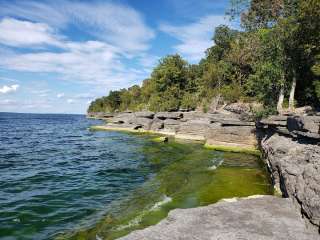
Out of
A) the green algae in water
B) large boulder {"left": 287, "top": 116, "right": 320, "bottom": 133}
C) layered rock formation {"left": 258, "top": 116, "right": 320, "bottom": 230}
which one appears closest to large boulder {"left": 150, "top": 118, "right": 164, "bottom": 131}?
the green algae in water

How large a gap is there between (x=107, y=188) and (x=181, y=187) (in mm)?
5389

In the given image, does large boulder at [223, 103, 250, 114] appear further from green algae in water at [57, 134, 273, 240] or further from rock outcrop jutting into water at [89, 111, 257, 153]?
green algae in water at [57, 134, 273, 240]

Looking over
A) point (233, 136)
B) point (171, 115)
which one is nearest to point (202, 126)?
point (233, 136)

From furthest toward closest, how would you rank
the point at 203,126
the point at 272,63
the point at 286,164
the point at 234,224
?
the point at 203,126 → the point at 272,63 → the point at 286,164 → the point at 234,224

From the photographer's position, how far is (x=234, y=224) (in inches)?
444

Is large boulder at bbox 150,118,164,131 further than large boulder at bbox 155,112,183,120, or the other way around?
large boulder at bbox 150,118,164,131

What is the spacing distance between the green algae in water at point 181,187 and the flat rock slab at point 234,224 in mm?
3168

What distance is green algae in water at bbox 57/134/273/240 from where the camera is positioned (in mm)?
14867

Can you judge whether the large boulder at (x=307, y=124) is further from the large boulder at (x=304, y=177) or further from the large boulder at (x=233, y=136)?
the large boulder at (x=233, y=136)

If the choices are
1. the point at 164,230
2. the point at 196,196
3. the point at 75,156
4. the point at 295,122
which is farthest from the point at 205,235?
the point at 75,156

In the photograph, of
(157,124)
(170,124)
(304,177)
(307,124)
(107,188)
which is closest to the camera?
(304,177)

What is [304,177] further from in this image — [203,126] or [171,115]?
[171,115]

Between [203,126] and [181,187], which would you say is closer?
[181,187]

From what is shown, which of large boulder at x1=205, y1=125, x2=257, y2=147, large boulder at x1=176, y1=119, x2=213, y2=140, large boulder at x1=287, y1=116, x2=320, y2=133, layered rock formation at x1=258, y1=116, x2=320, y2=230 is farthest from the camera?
large boulder at x1=176, y1=119, x2=213, y2=140
